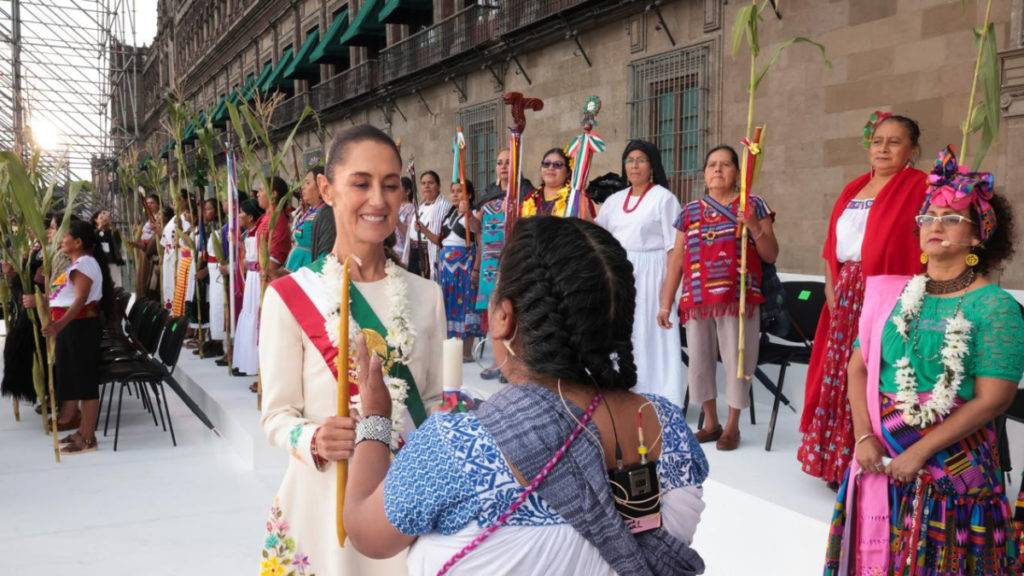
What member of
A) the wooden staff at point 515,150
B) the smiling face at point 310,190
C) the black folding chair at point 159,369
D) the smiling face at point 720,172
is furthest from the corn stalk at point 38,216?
the smiling face at point 720,172

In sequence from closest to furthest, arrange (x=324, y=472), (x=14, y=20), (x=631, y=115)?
1. (x=324, y=472)
2. (x=631, y=115)
3. (x=14, y=20)

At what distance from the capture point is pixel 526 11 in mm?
12172

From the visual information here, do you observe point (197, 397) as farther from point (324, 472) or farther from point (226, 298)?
point (324, 472)

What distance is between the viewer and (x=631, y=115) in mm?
10320

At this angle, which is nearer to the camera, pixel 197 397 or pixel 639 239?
pixel 639 239

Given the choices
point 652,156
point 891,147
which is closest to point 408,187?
point 652,156

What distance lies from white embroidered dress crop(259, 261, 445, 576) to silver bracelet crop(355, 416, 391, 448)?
368mm

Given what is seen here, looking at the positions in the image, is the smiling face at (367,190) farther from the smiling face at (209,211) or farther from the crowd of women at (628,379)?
the smiling face at (209,211)

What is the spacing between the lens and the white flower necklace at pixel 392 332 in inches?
61.3

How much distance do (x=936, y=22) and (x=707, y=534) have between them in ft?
17.6

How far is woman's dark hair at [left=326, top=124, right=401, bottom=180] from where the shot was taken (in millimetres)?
1651

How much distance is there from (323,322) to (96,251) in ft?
14.5

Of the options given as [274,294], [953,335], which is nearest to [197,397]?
[274,294]

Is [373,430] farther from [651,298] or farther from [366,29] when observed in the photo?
[366,29]
